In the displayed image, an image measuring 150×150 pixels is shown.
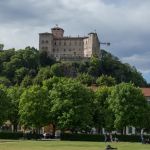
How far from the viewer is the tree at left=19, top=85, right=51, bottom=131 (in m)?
87.4

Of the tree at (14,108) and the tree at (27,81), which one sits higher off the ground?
the tree at (27,81)

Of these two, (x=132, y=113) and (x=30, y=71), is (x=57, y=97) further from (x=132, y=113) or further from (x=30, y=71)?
(x=30, y=71)

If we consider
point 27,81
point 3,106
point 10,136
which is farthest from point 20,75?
point 10,136

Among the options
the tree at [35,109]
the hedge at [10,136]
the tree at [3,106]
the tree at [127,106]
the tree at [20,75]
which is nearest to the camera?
the hedge at [10,136]

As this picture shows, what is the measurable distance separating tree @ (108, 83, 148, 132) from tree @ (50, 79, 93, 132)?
5.45 metres

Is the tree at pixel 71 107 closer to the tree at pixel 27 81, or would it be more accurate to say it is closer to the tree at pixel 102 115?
the tree at pixel 102 115

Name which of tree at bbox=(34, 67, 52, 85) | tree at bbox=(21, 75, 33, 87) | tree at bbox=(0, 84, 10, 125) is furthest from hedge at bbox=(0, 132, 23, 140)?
tree at bbox=(21, 75, 33, 87)

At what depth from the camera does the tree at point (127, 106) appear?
93000 millimetres

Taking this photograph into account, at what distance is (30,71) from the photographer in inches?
7815

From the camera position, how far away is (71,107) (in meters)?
88.1

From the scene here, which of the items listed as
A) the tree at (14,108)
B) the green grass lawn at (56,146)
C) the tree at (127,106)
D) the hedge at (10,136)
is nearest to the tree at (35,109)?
the tree at (14,108)

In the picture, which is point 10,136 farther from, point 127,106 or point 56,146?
point 56,146

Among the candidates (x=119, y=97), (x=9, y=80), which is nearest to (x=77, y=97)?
(x=119, y=97)

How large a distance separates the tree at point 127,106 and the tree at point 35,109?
510 inches
